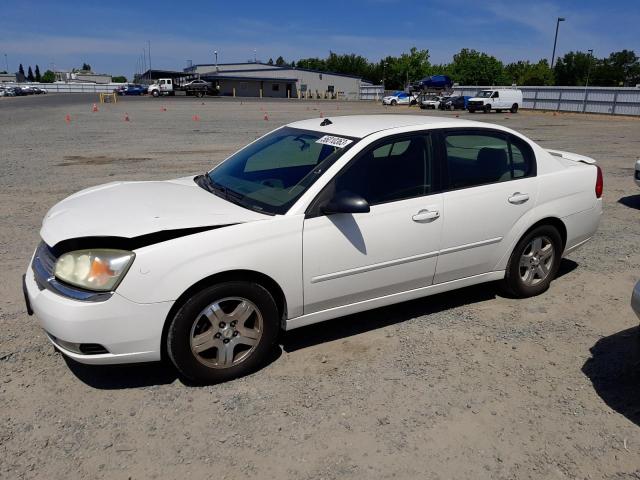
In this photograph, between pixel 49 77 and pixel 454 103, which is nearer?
pixel 454 103

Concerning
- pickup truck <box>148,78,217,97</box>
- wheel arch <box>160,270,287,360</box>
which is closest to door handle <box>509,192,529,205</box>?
wheel arch <box>160,270,287,360</box>

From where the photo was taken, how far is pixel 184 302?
3.15 metres

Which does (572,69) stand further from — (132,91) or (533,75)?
(132,91)

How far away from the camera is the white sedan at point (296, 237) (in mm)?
3068

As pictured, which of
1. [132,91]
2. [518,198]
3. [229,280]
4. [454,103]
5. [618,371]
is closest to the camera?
[229,280]

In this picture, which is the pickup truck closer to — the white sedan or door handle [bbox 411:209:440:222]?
the white sedan

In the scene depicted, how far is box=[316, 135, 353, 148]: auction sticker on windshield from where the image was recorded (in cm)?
388

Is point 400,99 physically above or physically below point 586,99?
below

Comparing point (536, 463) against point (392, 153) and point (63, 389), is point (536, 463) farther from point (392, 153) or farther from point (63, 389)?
point (63, 389)

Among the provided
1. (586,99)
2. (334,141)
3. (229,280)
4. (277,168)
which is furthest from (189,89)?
(229,280)

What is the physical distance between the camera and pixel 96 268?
302 cm

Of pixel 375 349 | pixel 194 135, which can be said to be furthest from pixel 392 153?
pixel 194 135

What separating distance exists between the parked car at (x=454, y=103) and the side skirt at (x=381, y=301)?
4429 centimetres

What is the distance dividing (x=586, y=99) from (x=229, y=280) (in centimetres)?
4530
